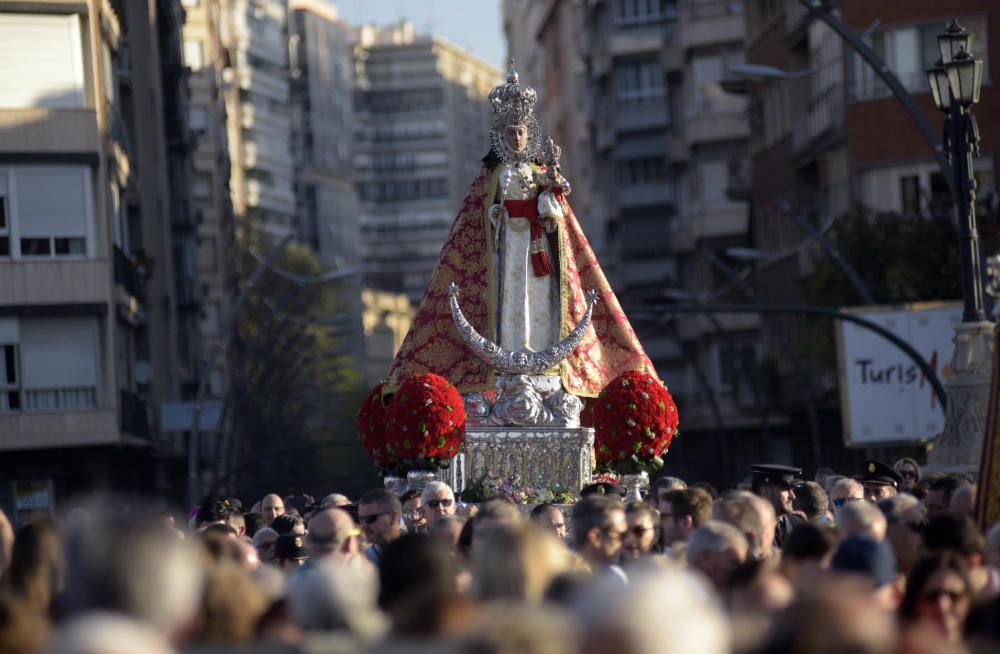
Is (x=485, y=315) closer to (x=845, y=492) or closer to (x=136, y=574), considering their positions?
(x=845, y=492)

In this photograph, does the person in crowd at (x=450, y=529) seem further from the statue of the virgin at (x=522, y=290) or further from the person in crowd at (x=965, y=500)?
the statue of the virgin at (x=522, y=290)

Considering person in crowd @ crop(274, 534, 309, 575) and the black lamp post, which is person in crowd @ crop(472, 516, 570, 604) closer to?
person in crowd @ crop(274, 534, 309, 575)

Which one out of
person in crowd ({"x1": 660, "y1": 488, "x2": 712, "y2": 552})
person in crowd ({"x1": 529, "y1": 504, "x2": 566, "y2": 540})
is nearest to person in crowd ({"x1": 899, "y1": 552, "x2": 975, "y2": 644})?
person in crowd ({"x1": 660, "y1": 488, "x2": 712, "y2": 552})

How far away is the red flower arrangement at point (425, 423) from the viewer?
16719 mm

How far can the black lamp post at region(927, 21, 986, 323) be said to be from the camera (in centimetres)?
1916

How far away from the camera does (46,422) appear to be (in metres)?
38.9

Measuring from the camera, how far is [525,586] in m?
6.93

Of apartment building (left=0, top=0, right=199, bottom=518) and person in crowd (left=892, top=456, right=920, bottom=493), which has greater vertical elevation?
apartment building (left=0, top=0, right=199, bottom=518)

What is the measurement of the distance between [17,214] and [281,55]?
85.9 metres

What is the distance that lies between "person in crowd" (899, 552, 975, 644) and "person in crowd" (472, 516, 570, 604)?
163 cm

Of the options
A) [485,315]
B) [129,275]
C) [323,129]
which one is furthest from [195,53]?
[323,129]

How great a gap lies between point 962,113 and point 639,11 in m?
69.3

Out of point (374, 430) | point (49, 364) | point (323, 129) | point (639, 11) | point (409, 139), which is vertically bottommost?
point (374, 430)

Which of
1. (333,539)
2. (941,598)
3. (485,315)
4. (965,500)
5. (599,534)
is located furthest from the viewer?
(485,315)
